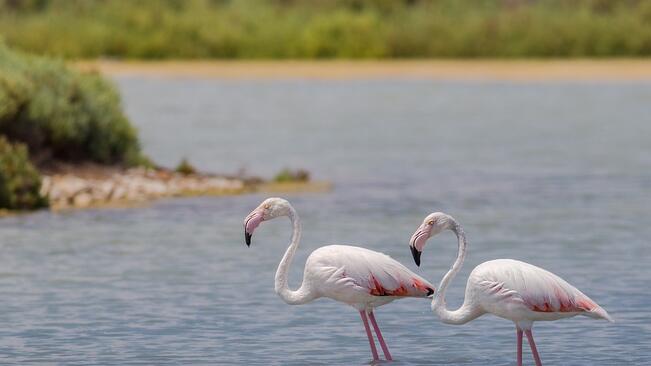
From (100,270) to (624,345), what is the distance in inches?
248

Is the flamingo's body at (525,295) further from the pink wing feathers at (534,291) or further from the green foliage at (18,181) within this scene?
the green foliage at (18,181)

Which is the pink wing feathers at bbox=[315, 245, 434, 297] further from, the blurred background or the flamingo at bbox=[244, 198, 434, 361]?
the blurred background

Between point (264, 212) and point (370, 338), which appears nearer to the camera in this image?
point (370, 338)

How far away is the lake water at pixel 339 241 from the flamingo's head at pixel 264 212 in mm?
1060

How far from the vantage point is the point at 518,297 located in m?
12.1

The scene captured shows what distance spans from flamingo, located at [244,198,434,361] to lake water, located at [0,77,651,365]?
1.82 ft

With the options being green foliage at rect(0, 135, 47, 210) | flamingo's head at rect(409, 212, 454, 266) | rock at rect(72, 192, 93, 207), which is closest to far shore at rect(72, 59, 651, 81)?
rock at rect(72, 192, 93, 207)

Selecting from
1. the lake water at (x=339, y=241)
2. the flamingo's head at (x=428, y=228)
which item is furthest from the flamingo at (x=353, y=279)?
the lake water at (x=339, y=241)

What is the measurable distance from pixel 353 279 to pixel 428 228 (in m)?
0.70

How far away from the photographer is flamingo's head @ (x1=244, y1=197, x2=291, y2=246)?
13000mm

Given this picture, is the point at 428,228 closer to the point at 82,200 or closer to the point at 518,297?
the point at 518,297

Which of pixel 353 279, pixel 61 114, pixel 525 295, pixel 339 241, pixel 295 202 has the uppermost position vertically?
pixel 525 295

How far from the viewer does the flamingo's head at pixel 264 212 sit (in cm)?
1300

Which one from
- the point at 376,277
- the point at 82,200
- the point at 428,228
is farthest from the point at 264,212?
the point at 82,200
